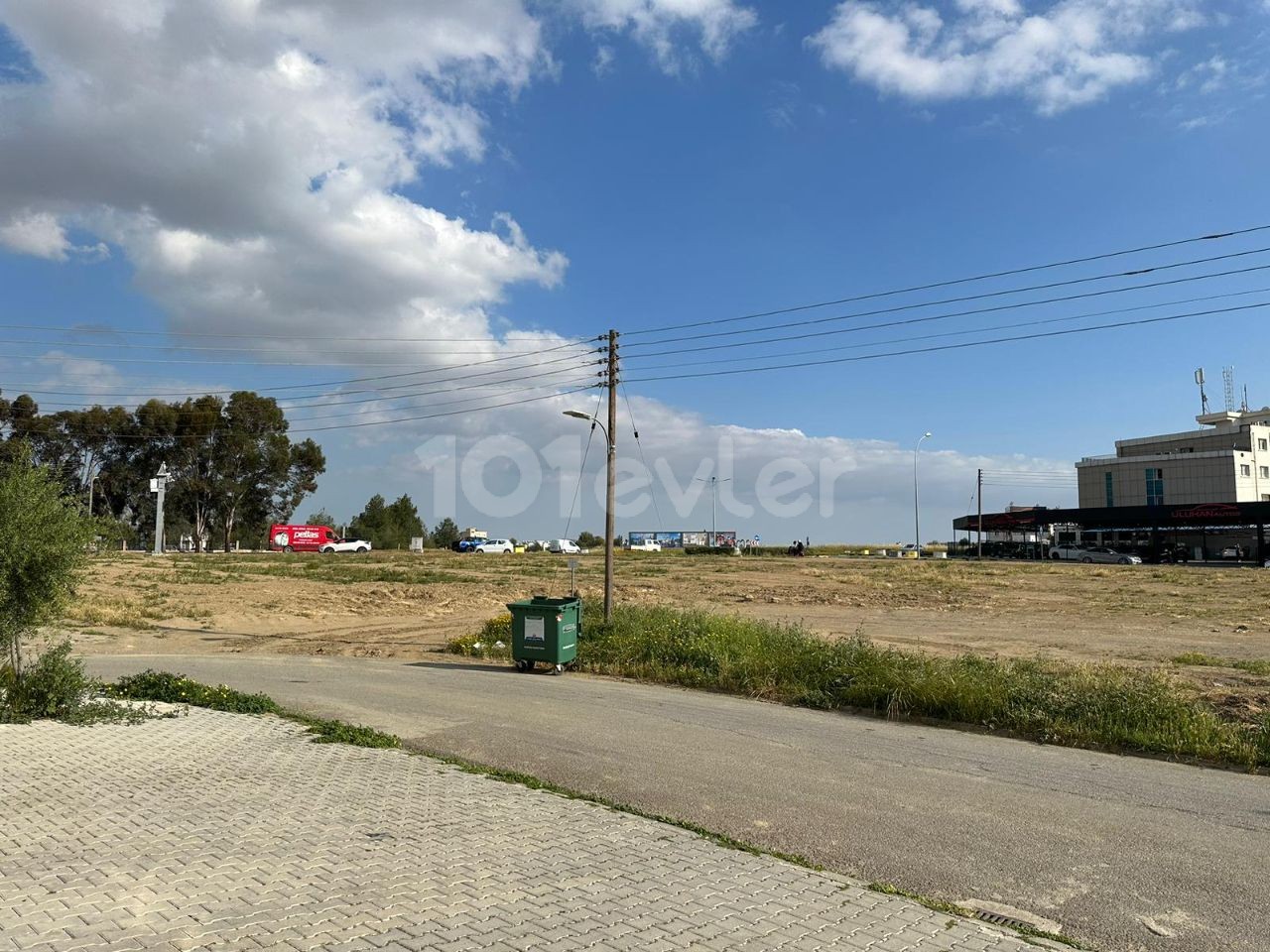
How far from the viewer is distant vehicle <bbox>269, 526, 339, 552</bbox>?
95.6 meters

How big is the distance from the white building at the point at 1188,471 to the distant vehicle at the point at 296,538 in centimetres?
8927

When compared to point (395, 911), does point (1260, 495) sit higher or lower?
higher

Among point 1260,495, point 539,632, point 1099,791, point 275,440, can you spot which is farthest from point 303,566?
point 1260,495

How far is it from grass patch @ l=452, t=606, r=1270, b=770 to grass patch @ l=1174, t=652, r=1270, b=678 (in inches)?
151

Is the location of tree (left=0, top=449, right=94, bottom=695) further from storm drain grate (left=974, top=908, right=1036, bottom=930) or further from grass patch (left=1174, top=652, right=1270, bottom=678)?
grass patch (left=1174, top=652, right=1270, bottom=678)

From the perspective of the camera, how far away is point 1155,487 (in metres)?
102

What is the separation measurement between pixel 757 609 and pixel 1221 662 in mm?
16336

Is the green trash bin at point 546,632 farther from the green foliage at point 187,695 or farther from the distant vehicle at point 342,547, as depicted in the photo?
the distant vehicle at point 342,547

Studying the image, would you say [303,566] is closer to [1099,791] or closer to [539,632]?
[539,632]

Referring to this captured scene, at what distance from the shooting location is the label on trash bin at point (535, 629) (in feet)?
52.4

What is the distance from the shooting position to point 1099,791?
310 inches

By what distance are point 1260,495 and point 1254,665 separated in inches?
3974

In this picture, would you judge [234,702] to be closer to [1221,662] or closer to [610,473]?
[610,473]

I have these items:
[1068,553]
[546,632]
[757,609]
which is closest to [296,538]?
[757,609]
